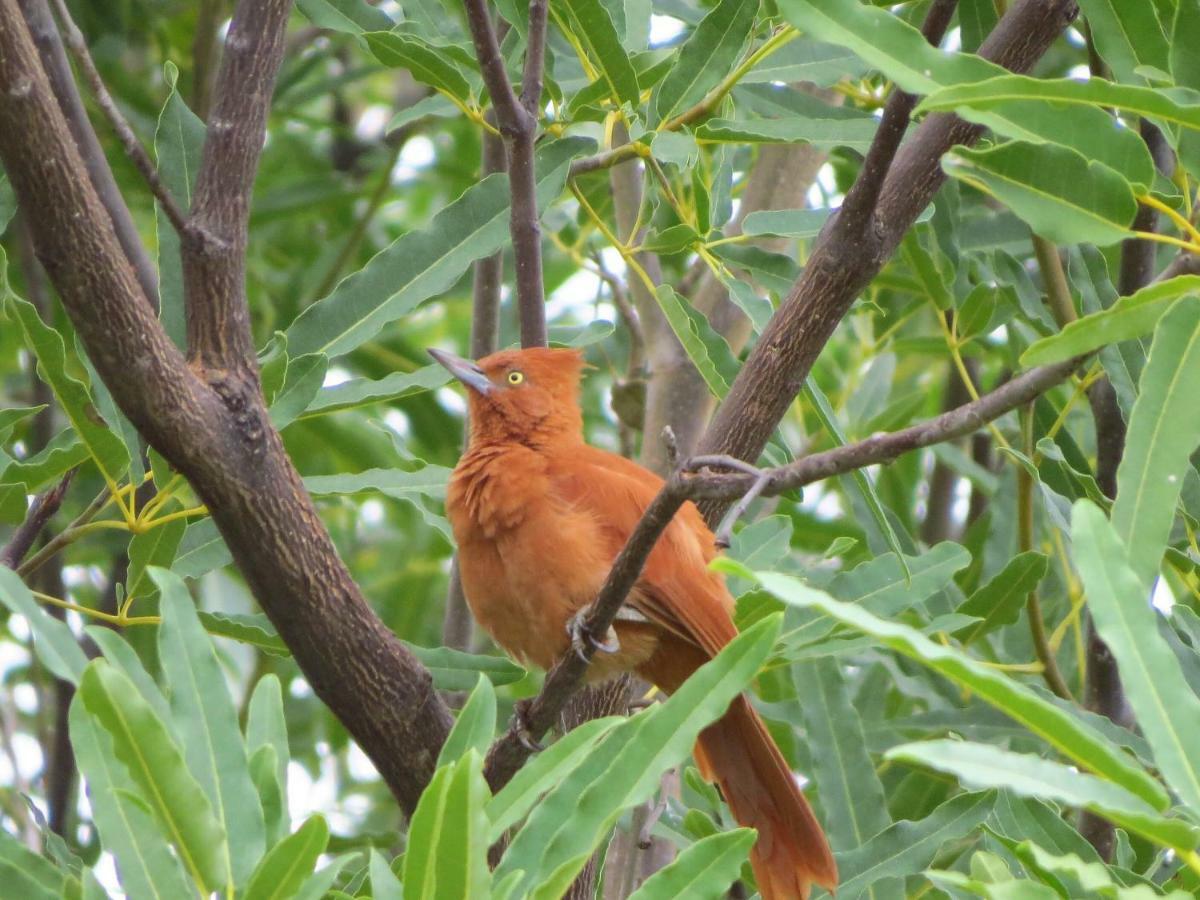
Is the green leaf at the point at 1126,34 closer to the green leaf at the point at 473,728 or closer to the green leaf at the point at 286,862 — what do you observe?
the green leaf at the point at 473,728

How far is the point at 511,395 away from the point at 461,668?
1.02 m

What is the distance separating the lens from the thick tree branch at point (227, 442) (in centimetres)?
282

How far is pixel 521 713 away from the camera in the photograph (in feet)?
11.4

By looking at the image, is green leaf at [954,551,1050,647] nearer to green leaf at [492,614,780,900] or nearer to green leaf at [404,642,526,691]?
green leaf at [404,642,526,691]

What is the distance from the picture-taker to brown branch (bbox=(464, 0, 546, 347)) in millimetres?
3482

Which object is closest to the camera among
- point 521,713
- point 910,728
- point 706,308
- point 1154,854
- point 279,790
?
point 279,790

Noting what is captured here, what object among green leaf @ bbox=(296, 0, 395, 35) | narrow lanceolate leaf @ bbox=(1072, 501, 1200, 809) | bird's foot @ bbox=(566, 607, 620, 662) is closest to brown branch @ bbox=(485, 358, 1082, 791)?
bird's foot @ bbox=(566, 607, 620, 662)

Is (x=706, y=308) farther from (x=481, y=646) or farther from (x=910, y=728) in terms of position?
(x=481, y=646)

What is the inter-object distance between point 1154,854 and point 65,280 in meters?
2.88

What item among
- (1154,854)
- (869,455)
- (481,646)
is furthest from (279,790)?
(481,646)

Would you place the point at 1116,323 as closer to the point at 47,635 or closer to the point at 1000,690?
the point at 1000,690

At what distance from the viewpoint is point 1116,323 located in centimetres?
237

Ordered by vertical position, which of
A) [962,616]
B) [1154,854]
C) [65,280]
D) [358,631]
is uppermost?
[65,280]

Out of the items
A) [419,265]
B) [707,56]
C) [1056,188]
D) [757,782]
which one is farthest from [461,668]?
[1056,188]
